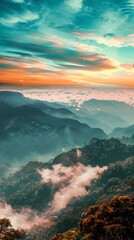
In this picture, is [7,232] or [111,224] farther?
[7,232]

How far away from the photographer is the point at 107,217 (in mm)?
48562

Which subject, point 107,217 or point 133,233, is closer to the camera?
point 133,233

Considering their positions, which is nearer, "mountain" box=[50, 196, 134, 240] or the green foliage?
"mountain" box=[50, 196, 134, 240]

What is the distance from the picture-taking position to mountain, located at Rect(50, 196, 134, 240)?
43.2 meters

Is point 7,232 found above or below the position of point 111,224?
below

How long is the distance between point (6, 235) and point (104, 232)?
15.7 m

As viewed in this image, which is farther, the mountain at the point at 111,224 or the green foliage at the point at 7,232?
the green foliage at the point at 7,232

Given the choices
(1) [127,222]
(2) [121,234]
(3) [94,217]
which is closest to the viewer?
(2) [121,234]

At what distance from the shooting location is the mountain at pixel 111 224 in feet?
142

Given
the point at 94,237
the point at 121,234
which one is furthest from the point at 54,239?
the point at 121,234

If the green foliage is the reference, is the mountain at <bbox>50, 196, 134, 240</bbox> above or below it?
above

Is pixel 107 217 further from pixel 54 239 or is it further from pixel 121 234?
pixel 54 239

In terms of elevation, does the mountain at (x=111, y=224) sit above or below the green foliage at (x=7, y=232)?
above

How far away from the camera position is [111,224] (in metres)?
45.2
